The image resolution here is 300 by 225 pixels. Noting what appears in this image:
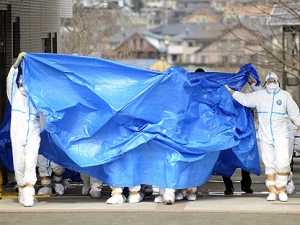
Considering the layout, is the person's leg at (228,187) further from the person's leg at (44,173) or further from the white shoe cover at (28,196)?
the white shoe cover at (28,196)

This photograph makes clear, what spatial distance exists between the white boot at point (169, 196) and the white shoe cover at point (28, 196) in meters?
1.80

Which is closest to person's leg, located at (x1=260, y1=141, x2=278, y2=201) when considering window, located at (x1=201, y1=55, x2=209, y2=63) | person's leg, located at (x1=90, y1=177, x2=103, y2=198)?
person's leg, located at (x1=90, y1=177, x2=103, y2=198)

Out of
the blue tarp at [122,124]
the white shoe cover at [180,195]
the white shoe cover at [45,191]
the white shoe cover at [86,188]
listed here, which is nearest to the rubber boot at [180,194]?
the white shoe cover at [180,195]

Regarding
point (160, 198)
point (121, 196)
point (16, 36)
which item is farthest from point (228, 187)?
point (16, 36)

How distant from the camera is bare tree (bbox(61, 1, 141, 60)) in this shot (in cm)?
3338

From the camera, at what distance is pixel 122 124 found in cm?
1261

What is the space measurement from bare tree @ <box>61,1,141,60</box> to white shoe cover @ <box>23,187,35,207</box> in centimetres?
2041

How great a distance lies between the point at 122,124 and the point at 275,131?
2.20 m

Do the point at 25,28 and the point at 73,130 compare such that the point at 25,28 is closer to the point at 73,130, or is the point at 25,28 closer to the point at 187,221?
the point at 73,130

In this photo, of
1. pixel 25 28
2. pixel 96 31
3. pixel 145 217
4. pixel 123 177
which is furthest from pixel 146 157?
pixel 96 31

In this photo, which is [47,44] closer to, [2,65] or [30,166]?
[2,65]

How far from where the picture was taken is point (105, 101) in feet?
40.9

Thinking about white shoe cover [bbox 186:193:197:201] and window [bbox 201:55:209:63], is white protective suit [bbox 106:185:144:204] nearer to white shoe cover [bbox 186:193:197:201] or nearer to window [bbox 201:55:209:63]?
white shoe cover [bbox 186:193:197:201]

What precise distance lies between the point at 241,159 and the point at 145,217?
2.43 m
